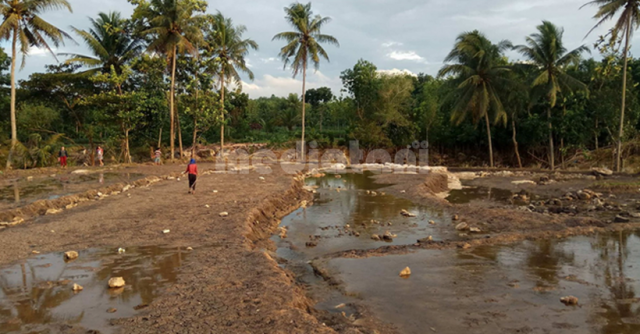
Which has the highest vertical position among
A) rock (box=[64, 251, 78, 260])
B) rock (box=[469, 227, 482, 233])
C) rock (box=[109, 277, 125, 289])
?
rock (box=[64, 251, 78, 260])

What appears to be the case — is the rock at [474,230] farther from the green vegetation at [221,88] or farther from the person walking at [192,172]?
the green vegetation at [221,88]

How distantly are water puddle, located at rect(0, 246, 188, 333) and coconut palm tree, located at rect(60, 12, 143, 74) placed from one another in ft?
71.9

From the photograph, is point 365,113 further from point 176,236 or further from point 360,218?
point 176,236

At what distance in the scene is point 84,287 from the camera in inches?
219

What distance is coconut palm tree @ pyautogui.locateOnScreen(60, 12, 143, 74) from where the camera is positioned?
24859mm

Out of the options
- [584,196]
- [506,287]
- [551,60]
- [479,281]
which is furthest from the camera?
[551,60]

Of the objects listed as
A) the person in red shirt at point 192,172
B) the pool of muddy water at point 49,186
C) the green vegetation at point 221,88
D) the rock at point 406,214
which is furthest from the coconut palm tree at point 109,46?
the rock at point 406,214

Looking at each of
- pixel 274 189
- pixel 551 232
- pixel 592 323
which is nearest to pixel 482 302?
pixel 592 323

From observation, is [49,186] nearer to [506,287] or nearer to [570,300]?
[506,287]

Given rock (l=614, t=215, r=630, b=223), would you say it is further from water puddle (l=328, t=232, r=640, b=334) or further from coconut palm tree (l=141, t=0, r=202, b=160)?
coconut palm tree (l=141, t=0, r=202, b=160)

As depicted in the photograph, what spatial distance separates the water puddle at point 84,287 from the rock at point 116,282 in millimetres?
82

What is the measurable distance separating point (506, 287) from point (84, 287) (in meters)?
6.21

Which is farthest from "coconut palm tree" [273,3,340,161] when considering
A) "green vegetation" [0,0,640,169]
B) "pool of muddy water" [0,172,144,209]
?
"pool of muddy water" [0,172,144,209]

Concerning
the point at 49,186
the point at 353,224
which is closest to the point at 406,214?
the point at 353,224
